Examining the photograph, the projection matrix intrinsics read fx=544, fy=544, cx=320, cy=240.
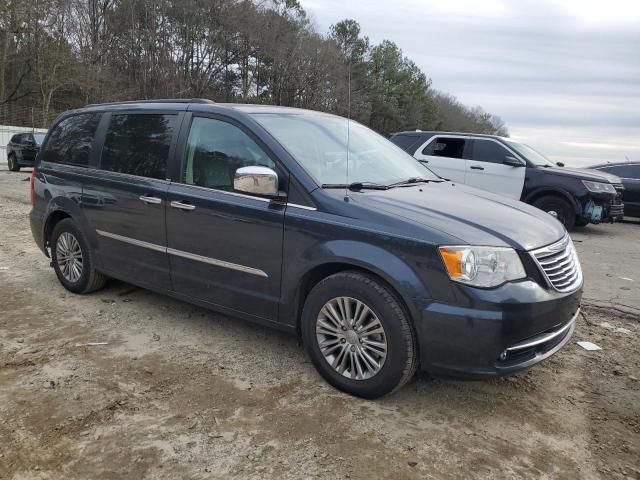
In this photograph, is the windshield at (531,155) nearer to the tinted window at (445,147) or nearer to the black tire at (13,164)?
the tinted window at (445,147)

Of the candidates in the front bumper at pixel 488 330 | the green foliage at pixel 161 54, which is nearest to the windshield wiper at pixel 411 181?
the front bumper at pixel 488 330

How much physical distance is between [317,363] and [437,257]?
1.10 m

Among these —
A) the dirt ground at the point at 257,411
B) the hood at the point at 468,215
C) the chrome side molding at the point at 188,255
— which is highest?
the hood at the point at 468,215

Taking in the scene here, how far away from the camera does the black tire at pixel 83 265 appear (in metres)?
5.02

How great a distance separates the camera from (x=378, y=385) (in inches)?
127

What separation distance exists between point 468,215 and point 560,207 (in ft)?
24.5

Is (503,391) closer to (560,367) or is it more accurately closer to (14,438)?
(560,367)

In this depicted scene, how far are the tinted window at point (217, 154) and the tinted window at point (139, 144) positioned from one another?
10.6 inches

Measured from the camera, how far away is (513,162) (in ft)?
33.6

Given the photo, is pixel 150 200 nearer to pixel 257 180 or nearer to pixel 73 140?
pixel 257 180

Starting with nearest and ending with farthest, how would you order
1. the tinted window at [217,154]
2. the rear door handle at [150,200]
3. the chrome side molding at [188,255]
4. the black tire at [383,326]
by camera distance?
the black tire at [383,326] < the chrome side molding at [188,255] < the tinted window at [217,154] < the rear door handle at [150,200]

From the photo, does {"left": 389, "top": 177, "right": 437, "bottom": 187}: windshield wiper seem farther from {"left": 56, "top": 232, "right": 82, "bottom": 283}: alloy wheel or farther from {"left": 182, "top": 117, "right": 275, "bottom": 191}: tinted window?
{"left": 56, "top": 232, "right": 82, "bottom": 283}: alloy wheel

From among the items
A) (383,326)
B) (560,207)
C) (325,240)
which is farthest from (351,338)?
(560,207)

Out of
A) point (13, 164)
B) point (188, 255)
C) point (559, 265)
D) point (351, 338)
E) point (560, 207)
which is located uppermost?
point (559, 265)
